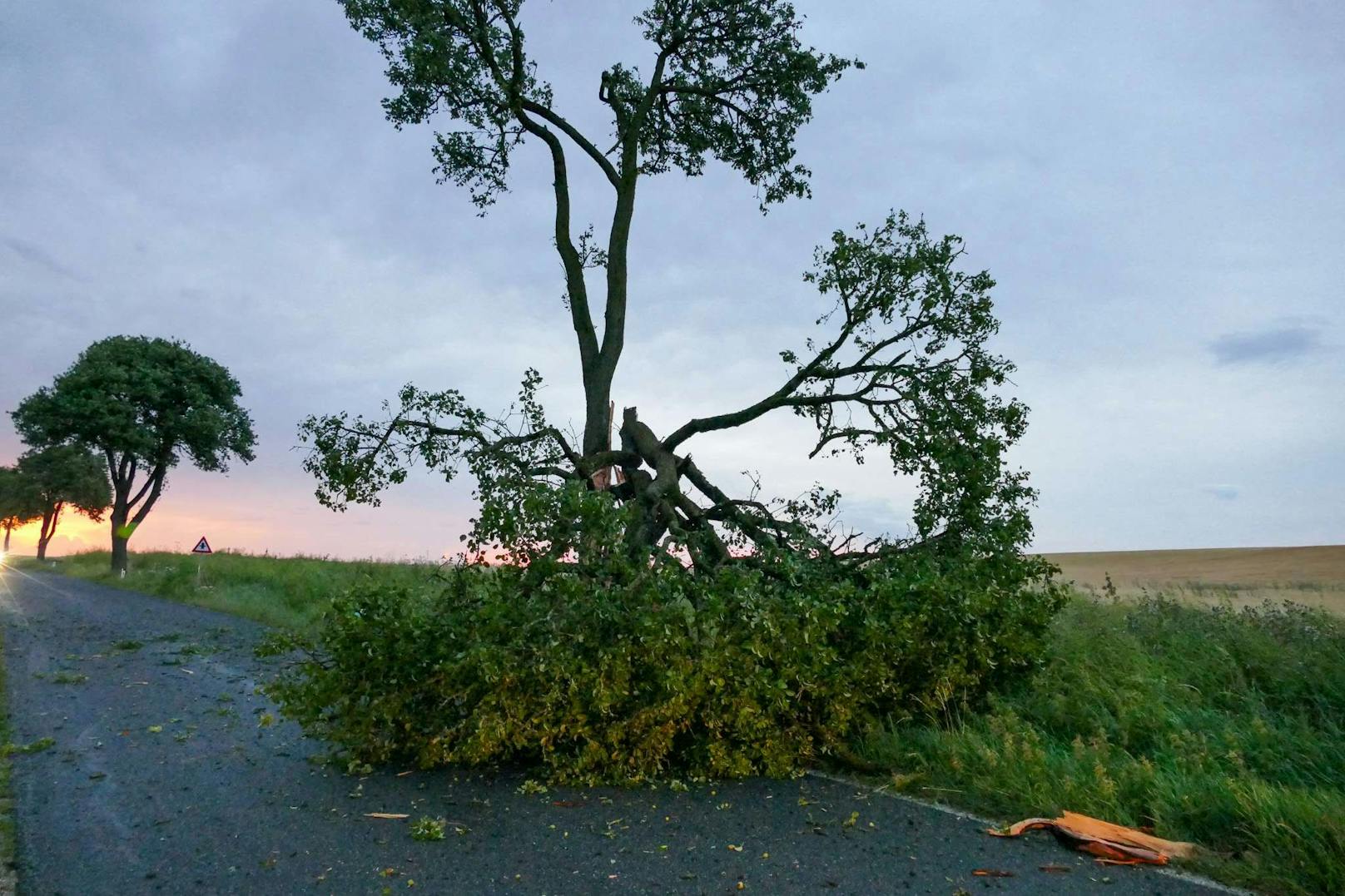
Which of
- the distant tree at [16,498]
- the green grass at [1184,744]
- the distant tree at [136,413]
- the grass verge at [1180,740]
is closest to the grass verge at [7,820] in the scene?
the grass verge at [1180,740]

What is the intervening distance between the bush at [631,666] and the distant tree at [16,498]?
164 ft

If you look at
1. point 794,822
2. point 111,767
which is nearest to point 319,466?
point 111,767

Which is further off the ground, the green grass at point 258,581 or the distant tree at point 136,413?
the distant tree at point 136,413

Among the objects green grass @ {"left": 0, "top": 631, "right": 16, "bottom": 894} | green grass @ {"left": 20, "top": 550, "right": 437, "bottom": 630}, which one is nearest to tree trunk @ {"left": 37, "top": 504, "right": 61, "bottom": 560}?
green grass @ {"left": 20, "top": 550, "right": 437, "bottom": 630}

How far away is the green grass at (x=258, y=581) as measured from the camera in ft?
62.6

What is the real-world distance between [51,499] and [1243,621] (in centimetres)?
5585

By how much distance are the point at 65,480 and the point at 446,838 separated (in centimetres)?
5034

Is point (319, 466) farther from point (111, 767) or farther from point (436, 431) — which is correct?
point (111, 767)

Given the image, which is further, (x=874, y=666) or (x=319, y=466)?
(x=319, y=466)

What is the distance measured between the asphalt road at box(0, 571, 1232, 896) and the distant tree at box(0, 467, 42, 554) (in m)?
47.9

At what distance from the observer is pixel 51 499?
50.0 metres

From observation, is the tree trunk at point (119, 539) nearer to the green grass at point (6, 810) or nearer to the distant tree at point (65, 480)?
the distant tree at point (65, 480)

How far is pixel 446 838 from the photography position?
5590 millimetres

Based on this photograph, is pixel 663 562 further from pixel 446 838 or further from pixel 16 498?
pixel 16 498
